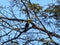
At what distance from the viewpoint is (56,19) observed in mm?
10523

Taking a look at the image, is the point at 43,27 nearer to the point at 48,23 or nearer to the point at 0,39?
the point at 48,23

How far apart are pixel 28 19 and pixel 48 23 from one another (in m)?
0.45

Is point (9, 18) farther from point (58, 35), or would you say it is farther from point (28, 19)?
point (58, 35)

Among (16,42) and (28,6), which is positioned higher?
(28,6)

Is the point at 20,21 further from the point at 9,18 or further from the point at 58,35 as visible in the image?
the point at 58,35

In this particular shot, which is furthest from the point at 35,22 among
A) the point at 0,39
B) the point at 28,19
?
the point at 0,39

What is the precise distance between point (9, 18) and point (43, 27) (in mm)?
771

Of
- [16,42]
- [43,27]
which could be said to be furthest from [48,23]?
[16,42]

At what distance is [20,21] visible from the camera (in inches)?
425

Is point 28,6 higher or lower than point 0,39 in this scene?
higher

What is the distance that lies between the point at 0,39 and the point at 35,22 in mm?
855

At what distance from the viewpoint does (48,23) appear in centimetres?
1050

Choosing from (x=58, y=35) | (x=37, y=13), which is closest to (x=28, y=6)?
(x=37, y=13)

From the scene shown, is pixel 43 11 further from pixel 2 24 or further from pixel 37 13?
pixel 2 24
